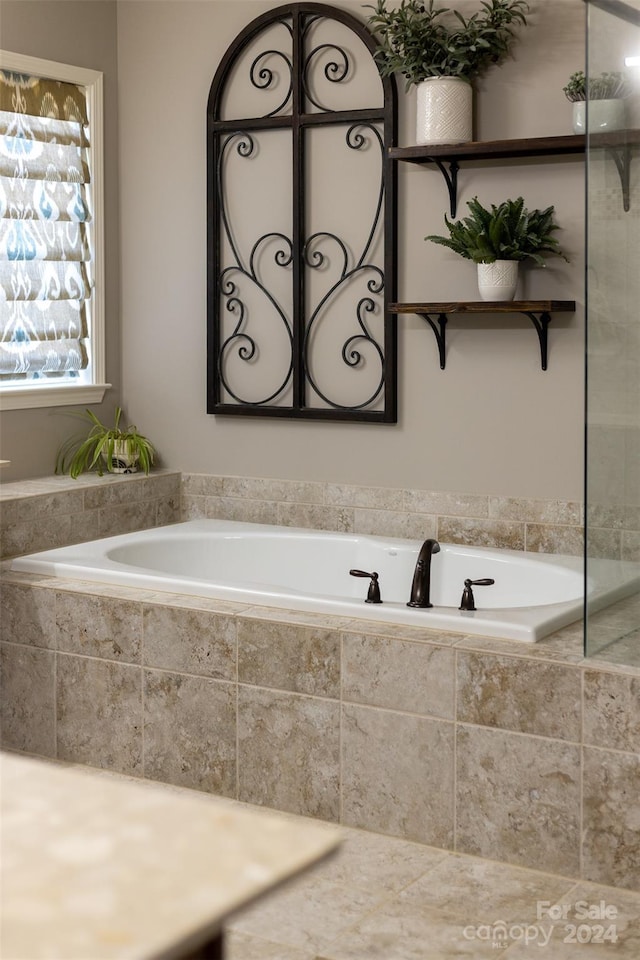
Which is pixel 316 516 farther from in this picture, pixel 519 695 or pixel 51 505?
pixel 519 695

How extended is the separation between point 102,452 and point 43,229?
2.81ft

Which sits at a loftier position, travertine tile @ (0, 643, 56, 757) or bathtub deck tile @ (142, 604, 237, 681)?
bathtub deck tile @ (142, 604, 237, 681)

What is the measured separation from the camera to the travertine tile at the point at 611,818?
251 centimetres

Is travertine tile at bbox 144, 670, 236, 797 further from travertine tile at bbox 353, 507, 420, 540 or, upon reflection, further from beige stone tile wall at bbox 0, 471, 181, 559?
travertine tile at bbox 353, 507, 420, 540

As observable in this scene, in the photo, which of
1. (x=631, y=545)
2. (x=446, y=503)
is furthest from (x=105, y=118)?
(x=631, y=545)

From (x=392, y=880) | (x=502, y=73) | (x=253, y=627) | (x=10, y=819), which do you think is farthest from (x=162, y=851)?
(x=502, y=73)

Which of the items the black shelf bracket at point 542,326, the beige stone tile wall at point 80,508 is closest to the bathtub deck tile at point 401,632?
the black shelf bracket at point 542,326

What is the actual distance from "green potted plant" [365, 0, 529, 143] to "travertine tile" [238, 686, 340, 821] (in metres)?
1.83

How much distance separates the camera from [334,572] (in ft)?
12.8

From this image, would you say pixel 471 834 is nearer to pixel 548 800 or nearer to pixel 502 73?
pixel 548 800

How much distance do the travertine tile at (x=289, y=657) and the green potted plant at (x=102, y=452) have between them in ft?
4.85

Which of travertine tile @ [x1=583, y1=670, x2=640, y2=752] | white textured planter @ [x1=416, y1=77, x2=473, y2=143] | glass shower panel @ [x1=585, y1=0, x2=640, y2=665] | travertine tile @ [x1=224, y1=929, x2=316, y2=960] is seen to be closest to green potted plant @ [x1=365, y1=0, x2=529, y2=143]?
white textured planter @ [x1=416, y1=77, x2=473, y2=143]

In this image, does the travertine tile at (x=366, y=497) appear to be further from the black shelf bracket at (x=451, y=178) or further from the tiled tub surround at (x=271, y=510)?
the black shelf bracket at (x=451, y=178)

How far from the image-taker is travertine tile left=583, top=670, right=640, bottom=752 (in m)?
2.50
